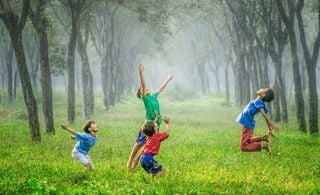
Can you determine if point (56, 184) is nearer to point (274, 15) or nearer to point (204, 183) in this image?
point (204, 183)

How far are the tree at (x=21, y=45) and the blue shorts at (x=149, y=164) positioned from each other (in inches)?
289

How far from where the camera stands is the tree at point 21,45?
53.1 ft

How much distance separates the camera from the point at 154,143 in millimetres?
10312

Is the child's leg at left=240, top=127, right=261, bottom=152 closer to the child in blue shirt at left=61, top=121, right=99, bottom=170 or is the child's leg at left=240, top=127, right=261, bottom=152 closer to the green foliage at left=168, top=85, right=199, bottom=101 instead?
the child in blue shirt at left=61, top=121, right=99, bottom=170

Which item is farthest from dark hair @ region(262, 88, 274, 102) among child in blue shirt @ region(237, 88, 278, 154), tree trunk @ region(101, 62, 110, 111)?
tree trunk @ region(101, 62, 110, 111)

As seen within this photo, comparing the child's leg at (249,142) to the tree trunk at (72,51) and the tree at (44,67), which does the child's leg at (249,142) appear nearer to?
the tree at (44,67)

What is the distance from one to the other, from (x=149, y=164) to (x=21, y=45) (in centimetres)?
847

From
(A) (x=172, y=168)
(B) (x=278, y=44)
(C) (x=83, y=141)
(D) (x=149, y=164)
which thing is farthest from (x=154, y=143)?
(B) (x=278, y=44)

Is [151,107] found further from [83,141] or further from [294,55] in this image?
[294,55]

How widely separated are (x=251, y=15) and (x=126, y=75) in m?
41.7

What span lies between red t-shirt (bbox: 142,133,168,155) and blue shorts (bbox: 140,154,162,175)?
4.2 inches

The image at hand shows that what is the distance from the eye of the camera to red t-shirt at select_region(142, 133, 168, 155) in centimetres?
1027

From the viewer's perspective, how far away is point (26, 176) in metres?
9.95

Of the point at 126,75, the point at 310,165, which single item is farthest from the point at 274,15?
the point at 126,75
